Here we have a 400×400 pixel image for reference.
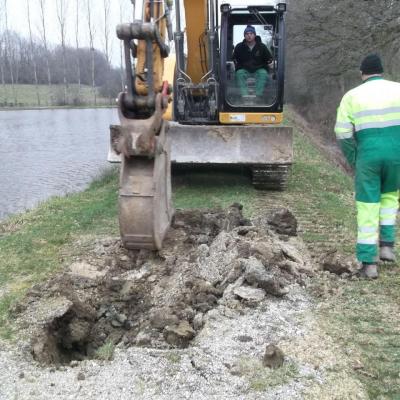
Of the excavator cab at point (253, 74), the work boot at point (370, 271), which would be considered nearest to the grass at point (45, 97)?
the excavator cab at point (253, 74)

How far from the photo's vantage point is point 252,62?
7.84 m

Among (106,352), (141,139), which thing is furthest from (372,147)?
(106,352)

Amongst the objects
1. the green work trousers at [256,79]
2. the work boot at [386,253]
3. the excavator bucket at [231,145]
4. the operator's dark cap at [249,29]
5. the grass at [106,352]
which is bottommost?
the grass at [106,352]

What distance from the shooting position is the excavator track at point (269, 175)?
8016 mm

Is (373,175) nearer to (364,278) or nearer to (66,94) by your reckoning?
(364,278)

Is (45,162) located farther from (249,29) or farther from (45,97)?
(45,97)

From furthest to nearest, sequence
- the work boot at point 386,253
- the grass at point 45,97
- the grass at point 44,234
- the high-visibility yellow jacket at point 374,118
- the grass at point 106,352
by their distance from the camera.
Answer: the grass at point 45,97
the work boot at point 386,253
the grass at point 44,234
the high-visibility yellow jacket at point 374,118
the grass at point 106,352

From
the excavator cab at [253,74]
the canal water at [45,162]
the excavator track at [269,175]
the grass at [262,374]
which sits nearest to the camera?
the grass at [262,374]

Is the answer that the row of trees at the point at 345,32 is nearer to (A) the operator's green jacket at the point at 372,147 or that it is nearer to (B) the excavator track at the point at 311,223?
(B) the excavator track at the point at 311,223

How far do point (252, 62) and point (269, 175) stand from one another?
67.3 inches

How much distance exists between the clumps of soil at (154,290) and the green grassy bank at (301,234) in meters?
0.29

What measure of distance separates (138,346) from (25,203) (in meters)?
7.16

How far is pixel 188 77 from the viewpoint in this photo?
26.8 ft

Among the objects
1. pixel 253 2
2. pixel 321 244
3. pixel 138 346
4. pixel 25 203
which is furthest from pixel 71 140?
pixel 138 346
